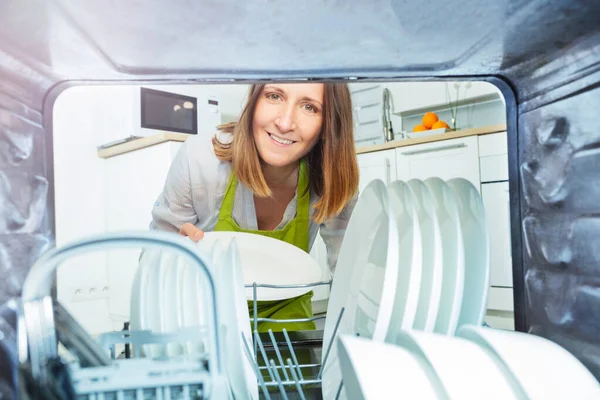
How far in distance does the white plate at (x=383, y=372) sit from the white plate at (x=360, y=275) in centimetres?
18

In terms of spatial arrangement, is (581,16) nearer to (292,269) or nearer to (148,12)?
(148,12)

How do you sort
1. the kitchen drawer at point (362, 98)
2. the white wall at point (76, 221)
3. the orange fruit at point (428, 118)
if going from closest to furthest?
the white wall at point (76, 221) → the kitchen drawer at point (362, 98) → the orange fruit at point (428, 118)

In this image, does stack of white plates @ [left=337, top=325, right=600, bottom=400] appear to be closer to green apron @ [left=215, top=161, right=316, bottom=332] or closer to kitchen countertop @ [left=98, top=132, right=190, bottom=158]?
green apron @ [left=215, top=161, right=316, bottom=332]

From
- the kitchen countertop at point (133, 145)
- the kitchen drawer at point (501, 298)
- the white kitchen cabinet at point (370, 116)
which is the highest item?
the white kitchen cabinet at point (370, 116)

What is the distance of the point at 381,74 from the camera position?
1.27ft

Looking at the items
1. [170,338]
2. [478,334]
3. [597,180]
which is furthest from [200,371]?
[597,180]

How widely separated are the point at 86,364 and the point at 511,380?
256mm

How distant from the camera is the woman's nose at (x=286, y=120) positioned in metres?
0.55

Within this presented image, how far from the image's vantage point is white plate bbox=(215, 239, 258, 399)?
38cm

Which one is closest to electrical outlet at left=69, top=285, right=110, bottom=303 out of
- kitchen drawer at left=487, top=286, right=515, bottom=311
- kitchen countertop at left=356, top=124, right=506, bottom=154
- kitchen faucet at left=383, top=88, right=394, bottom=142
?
kitchen drawer at left=487, top=286, right=515, bottom=311

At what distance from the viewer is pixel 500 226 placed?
47 cm

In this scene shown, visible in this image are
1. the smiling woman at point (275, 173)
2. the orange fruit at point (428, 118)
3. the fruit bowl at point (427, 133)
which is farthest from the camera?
the fruit bowl at point (427, 133)

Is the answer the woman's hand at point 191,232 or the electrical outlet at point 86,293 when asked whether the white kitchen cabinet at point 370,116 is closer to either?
the woman's hand at point 191,232

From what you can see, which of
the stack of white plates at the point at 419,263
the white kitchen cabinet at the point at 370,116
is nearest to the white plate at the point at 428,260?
the stack of white plates at the point at 419,263
